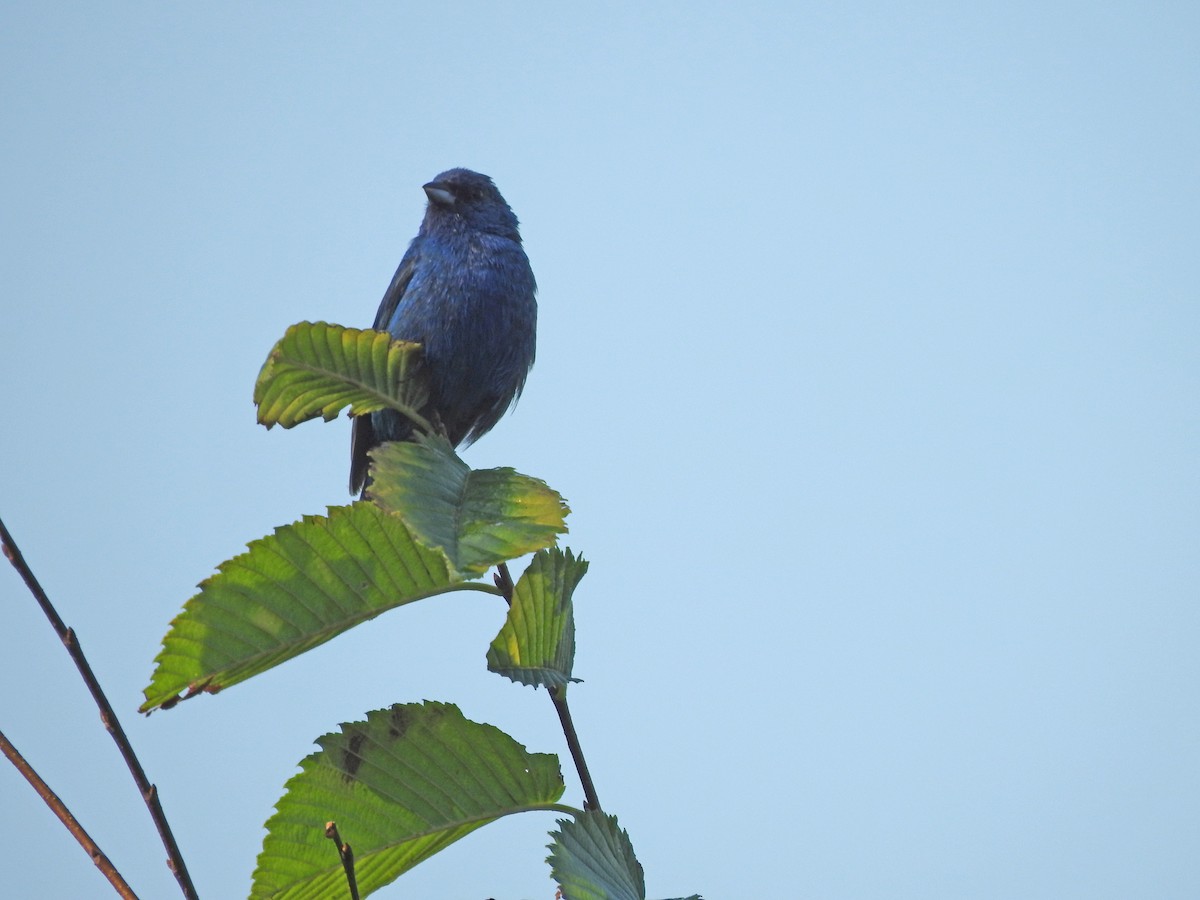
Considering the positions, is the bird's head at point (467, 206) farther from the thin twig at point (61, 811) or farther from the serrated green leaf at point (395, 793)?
the thin twig at point (61, 811)

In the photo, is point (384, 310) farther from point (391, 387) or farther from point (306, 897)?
point (306, 897)

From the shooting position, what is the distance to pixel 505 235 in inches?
227

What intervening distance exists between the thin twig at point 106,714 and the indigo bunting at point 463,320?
300 cm

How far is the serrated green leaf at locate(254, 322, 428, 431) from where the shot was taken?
2391mm

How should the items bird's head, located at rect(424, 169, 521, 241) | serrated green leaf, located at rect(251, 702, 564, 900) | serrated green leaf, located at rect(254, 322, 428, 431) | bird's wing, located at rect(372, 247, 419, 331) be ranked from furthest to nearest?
bird's head, located at rect(424, 169, 521, 241) < bird's wing, located at rect(372, 247, 419, 331) < serrated green leaf, located at rect(254, 322, 428, 431) < serrated green leaf, located at rect(251, 702, 564, 900)

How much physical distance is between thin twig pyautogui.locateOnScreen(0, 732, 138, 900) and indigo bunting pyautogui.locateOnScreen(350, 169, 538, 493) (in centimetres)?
301

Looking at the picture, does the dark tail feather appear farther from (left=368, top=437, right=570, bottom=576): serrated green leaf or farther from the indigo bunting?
(left=368, top=437, right=570, bottom=576): serrated green leaf

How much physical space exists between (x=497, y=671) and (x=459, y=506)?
0.98 feet

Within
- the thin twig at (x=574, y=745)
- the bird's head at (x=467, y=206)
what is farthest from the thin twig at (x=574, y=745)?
the bird's head at (x=467, y=206)

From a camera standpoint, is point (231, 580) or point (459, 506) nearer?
point (231, 580)

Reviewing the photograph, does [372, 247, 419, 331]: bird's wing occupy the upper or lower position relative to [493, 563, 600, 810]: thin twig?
upper

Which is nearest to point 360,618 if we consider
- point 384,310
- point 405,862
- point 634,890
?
point 405,862

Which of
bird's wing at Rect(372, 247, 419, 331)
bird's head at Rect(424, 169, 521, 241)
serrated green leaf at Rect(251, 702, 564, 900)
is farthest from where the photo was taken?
bird's head at Rect(424, 169, 521, 241)

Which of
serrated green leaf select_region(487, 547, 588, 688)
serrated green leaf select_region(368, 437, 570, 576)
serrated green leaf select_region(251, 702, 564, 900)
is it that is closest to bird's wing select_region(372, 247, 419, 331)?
serrated green leaf select_region(368, 437, 570, 576)
